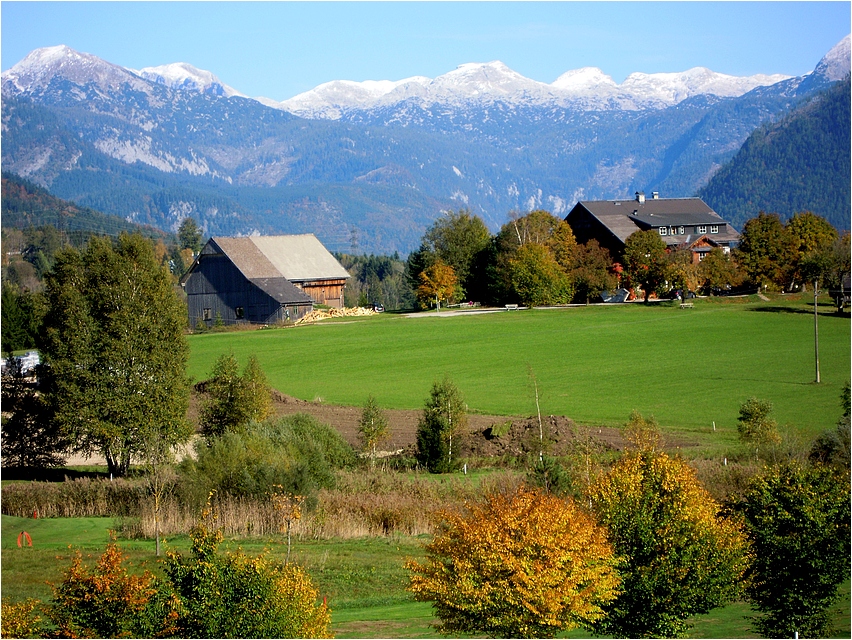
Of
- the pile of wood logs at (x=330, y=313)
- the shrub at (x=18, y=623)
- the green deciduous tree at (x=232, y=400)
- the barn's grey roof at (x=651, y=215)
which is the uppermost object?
the barn's grey roof at (x=651, y=215)

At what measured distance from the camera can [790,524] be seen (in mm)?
14477

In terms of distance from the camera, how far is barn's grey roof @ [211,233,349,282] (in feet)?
256

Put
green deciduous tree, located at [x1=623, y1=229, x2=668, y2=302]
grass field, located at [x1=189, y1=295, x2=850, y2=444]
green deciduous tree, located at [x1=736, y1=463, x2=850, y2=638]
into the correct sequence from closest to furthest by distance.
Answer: green deciduous tree, located at [x1=736, y1=463, x2=850, y2=638], grass field, located at [x1=189, y1=295, x2=850, y2=444], green deciduous tree, located at [x1=623, y1=229, x2=668, y2=302]

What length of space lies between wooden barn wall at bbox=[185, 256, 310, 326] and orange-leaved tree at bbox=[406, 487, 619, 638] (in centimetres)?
6197

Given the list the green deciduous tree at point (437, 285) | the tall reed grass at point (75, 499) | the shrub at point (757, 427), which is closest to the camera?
the tall reed grass at point (75, 499)

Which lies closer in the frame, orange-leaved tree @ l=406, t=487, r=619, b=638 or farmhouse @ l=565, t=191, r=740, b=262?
orange-leaved tree @ l=406, t=487, r=619, b=638

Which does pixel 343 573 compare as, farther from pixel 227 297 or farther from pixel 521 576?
pixel 227 297

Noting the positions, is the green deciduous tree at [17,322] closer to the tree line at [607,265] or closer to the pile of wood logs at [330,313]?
the pile of wood logs at [330,313]

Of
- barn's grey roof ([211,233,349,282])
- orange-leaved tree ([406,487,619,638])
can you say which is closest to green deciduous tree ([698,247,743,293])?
barn's grey roof ([211,233,349,282])

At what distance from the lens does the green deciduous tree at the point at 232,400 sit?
28.2 meters

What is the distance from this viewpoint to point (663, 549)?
43.7 feet

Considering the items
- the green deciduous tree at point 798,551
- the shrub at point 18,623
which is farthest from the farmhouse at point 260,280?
the shrub at point 18,623

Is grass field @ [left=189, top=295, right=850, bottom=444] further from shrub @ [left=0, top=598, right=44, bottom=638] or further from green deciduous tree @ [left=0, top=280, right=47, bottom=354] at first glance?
shrub @ [left=0, top=598, right=44, bottom=638]

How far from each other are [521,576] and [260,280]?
66304mm
